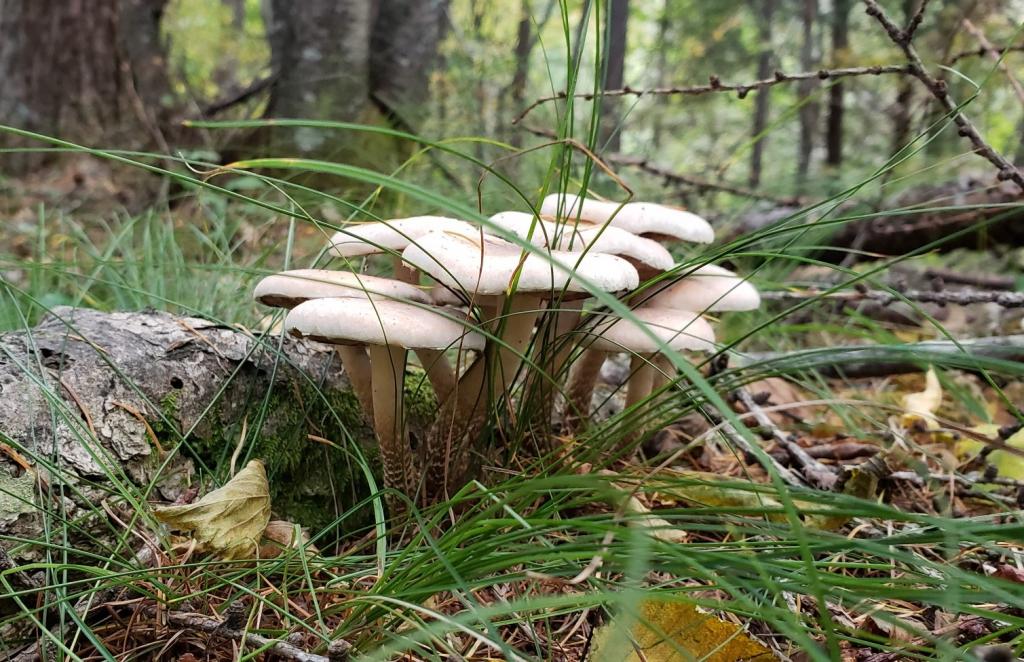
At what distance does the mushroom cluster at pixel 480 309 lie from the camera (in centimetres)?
113

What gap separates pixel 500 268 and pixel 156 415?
734mm

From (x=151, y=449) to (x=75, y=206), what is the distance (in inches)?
133

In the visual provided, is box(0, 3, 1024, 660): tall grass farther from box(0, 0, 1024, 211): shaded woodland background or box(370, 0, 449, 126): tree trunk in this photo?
box(370, 0, 449, 126): tree trunk

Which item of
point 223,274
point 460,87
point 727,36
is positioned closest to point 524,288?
point 223,274

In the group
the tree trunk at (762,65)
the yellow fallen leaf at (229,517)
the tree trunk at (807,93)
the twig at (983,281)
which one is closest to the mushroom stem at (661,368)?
the yellow fallen leaf at (229,517)

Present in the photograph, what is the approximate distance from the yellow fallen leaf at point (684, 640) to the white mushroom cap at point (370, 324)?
50cm

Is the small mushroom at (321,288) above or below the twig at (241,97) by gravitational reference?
below

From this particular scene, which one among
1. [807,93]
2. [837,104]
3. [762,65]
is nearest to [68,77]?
[837,104]

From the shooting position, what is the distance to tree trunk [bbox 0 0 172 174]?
4.80 meters

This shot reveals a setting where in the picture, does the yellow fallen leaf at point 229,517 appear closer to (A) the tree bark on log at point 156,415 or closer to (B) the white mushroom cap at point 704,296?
(A) the tree bark on log at point 156,415

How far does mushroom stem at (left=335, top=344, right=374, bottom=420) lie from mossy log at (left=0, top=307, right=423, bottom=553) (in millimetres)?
76

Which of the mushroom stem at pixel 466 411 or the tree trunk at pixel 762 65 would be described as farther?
the tree trunk at pixel 762 65

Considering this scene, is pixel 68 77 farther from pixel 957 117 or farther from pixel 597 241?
pixel 957 117

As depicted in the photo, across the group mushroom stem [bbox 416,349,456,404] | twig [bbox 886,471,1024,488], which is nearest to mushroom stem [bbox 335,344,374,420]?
mushroom stem [bbox 416,349,456,404]
